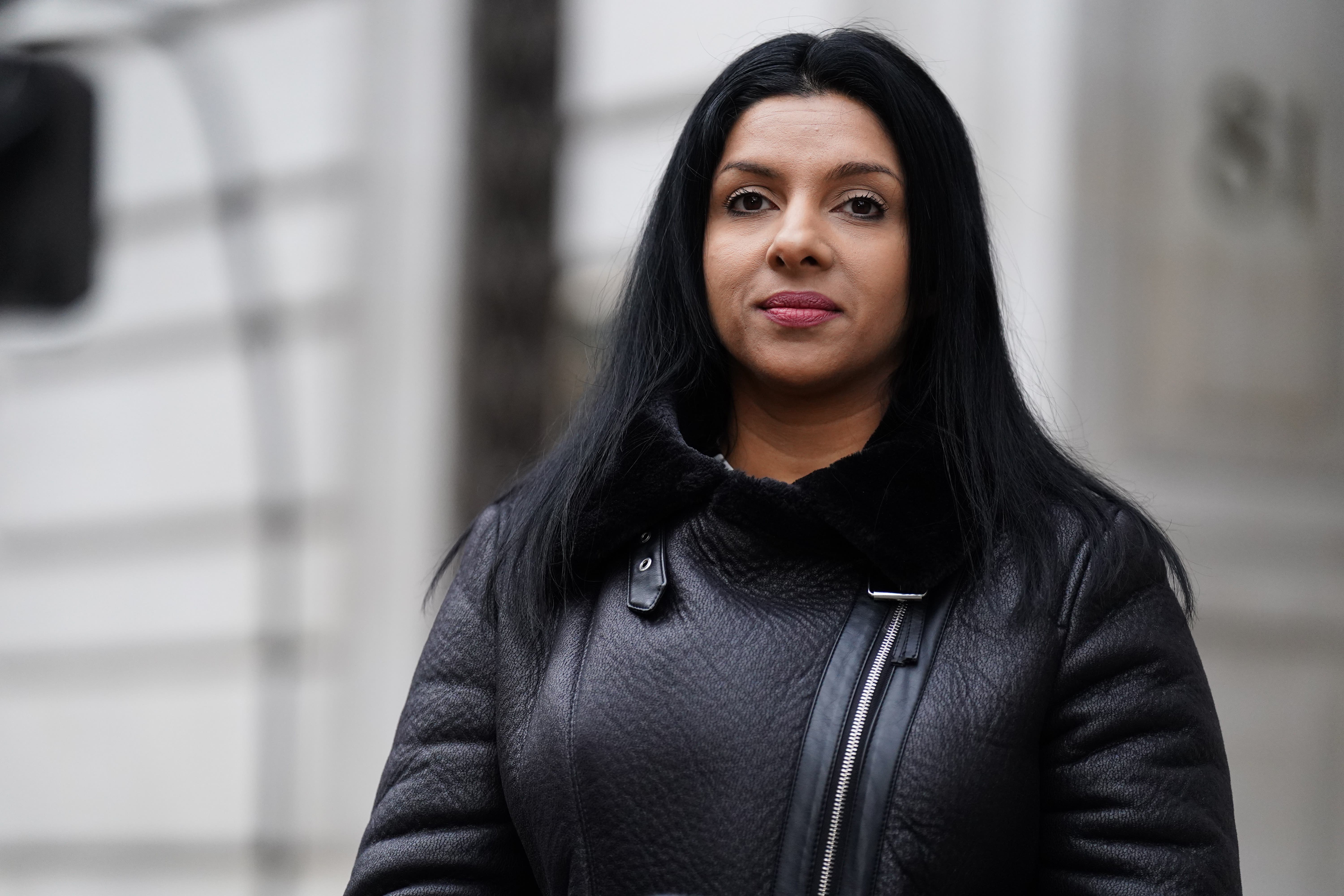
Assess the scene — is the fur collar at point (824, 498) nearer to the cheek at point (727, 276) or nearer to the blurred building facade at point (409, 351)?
the cheek at point (727, 276)

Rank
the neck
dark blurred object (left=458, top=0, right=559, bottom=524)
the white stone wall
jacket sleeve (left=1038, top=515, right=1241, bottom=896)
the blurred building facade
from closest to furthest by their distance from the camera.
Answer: jacket sleeve (left=1038, top=515, right=1241, bottom=896)
the neck
the blurred building facade
dark blurred object (left=458, top=0, right=559, bottom=524)
the white stone wall

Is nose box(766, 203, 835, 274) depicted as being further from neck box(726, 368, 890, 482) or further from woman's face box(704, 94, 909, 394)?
neck box(726, 368, 890, 482)

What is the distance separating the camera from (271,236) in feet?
17.7

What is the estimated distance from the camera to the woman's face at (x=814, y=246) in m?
1.59

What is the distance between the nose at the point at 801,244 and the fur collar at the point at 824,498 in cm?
17

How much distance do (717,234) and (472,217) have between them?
3.54 metres

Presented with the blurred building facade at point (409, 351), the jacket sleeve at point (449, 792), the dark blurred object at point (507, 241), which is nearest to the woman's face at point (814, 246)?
the jacket sleeve at point (449, 792)

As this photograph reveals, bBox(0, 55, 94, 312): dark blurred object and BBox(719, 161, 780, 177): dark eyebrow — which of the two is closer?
BBox(719, 161, 780, 177): dark eyebrow

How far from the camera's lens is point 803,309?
62.9 inches

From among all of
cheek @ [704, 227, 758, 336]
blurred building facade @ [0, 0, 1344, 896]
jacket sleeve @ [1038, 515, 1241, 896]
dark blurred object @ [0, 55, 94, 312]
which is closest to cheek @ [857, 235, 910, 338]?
cheek @ [704, 227, 758, 336]

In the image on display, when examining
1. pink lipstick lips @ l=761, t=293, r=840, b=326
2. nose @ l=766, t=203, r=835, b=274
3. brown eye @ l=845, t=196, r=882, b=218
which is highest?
brown eye @ l=845, t=196, r=882, b=218

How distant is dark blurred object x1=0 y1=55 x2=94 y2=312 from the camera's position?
3.23 metres

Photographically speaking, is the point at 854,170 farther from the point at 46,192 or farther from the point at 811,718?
the point at 46,192

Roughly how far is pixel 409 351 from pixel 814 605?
3.73 m
